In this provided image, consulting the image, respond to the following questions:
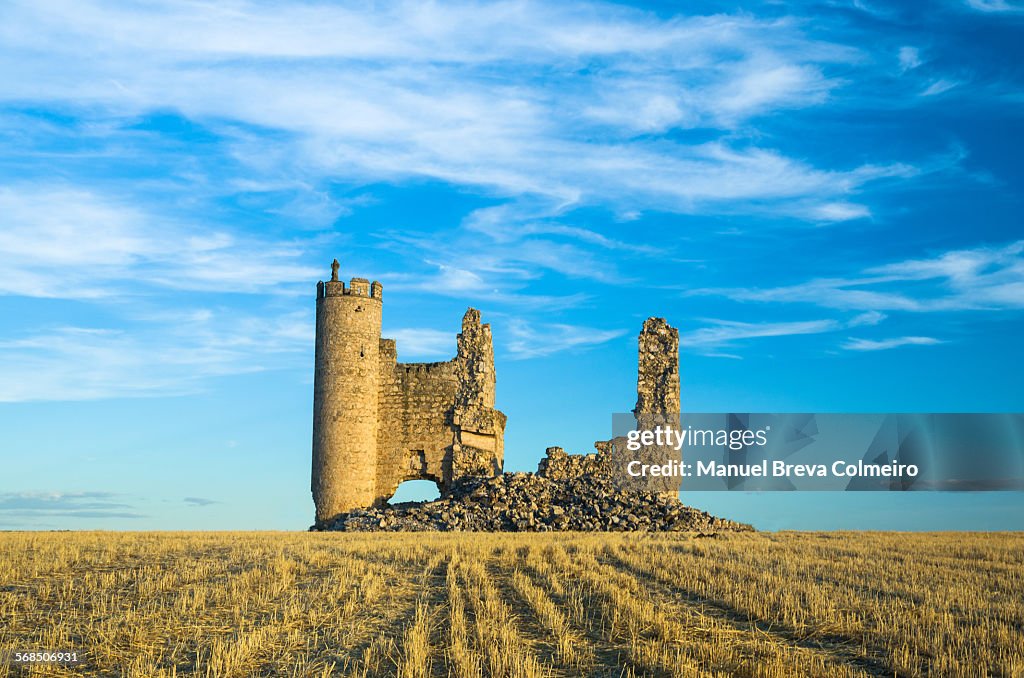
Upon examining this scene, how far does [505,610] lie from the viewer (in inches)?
404

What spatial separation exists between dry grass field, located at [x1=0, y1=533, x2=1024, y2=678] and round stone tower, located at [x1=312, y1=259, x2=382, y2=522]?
12.7m

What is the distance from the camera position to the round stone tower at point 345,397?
96.6 feet

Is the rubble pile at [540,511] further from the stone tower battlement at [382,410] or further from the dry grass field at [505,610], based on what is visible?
the dry grass field at [505,610]

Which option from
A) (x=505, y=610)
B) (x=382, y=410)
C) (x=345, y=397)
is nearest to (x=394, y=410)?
(x=382, y=410)

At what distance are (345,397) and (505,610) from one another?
20109mm

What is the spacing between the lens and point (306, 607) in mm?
10570

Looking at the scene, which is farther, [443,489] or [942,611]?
[443,489]

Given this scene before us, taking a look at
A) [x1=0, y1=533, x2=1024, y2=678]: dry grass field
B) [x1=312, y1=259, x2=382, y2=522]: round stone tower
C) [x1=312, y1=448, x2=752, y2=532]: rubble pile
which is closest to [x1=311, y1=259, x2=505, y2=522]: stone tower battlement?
[x1=312, y1=259, x2=382, y2=522]: round stone tower

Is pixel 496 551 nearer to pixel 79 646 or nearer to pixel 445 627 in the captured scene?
pixel 445 627

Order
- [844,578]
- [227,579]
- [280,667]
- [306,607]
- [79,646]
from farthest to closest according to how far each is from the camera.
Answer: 1. [844,578]
2. [227,579]
3. [306,607]
4. [79,646]
5. [280,667]

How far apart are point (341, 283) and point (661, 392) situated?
10.4 m

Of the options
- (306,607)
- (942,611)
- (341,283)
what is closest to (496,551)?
(306,607)

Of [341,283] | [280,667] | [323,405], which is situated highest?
[341,283]

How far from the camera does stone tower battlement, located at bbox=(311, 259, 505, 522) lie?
97.1 feet
